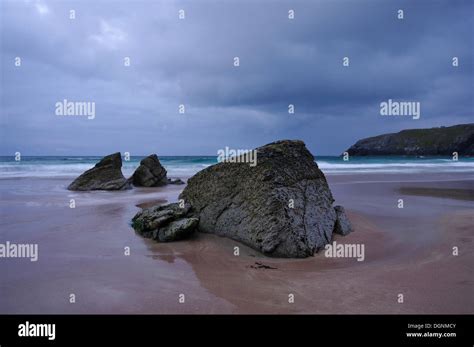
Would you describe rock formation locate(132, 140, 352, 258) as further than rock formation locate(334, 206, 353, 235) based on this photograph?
No

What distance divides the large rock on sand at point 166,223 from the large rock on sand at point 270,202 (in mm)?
303

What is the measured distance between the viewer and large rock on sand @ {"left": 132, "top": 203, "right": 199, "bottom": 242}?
6793mm

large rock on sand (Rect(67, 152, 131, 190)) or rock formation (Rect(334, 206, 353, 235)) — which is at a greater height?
large rock on sand (Rect(67, 152, 131, 190))

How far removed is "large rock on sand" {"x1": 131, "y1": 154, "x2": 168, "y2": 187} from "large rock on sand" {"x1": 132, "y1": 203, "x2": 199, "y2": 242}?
11.7 m

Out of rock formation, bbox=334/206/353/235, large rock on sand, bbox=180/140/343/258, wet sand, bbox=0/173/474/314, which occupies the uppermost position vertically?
large rock on sand, bbox=180/140/343/258

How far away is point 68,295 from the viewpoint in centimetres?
427

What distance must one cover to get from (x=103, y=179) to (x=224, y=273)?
44.7 ft

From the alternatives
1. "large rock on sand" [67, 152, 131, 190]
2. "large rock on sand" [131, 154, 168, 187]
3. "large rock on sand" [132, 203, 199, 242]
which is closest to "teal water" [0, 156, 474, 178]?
"large rock on sand" [131, 154, 168, 187]

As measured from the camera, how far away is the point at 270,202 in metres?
6.22

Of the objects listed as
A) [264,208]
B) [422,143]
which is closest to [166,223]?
[264,208]

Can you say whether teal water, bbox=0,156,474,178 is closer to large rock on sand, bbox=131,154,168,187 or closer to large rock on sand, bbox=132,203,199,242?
large rock on sand, bbox=131,154,168,187

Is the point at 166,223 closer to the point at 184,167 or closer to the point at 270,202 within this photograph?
the point at 270,202

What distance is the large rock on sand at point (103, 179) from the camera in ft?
53.6
